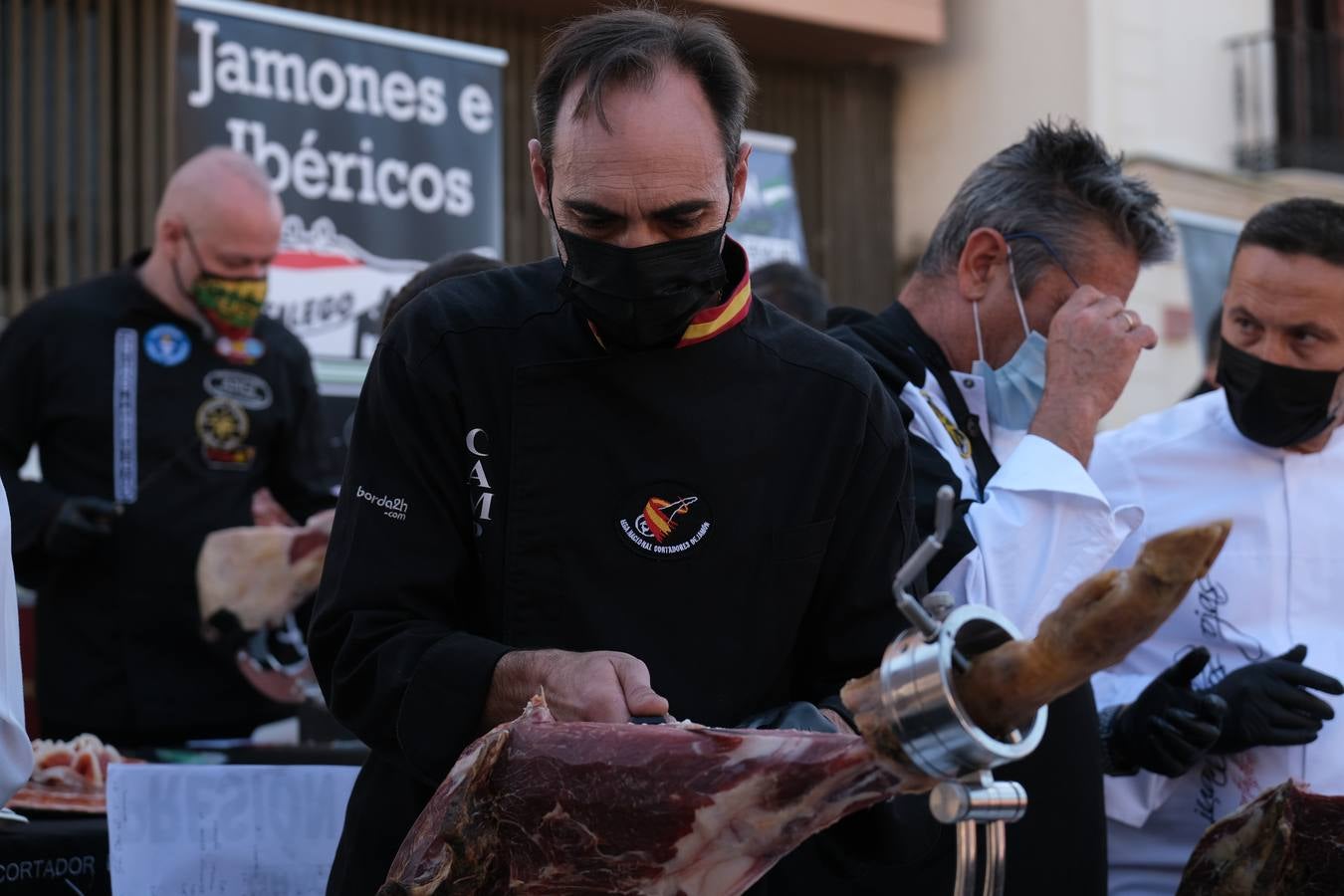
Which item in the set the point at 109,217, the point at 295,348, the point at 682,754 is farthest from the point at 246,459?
the point at 109,217

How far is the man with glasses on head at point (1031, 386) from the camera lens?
244cm

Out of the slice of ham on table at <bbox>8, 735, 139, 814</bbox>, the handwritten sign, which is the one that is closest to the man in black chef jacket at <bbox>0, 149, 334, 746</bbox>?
the slice of ham on table at <bbox>8, 735, 139, 814</bbox>

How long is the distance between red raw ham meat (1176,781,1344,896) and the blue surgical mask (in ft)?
2.72

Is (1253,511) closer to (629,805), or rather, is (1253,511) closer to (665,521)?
(665,521)

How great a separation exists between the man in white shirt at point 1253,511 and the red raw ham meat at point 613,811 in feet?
4.78

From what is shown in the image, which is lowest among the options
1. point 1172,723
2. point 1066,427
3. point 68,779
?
point 68,779

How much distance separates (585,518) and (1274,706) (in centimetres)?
145

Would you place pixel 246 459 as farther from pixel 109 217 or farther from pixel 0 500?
pixel 109 217

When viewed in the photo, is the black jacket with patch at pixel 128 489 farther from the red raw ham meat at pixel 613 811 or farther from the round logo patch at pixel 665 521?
the red raw ham meat at pixel 613 811

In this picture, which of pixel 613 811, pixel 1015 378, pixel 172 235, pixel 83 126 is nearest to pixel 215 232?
pixel 172 235

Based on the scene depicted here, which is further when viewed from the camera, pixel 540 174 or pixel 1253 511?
pixel 1253 511

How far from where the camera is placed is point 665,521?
2.01m

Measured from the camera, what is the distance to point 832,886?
230cm

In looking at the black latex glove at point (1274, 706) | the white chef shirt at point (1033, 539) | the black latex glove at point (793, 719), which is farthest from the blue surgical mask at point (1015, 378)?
the black latex glove at point (793, 719)
